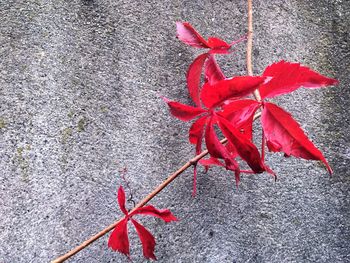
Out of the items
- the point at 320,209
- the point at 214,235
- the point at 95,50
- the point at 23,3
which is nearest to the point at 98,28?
the point at 95,50

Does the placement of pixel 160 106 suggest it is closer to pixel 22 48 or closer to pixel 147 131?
pixel 147 131

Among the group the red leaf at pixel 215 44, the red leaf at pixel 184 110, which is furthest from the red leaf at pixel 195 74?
the red leaf at pixel 184 110

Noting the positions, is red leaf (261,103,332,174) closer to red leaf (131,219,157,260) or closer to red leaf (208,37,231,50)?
red leaf (208,37,231,50)

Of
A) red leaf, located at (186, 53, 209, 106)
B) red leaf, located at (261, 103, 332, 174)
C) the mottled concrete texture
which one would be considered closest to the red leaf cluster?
red leaf, located at (261, 103, 332, 174)

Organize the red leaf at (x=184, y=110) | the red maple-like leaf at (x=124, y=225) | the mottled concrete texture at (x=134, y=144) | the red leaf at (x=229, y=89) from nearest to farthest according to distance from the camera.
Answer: the red leaf at (x=229, y=89) → the red leaf at (x=184, y=110) → the red maple-like leaf at (x=124, y=225) → the mottled concrete texture at (x=134, y=144)

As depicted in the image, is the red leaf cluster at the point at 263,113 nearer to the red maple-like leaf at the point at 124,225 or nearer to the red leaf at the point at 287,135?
the red leaf at the point at 287,135

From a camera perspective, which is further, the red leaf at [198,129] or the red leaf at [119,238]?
the red leaf at [119,238]

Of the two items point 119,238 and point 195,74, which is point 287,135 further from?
point 119,238
